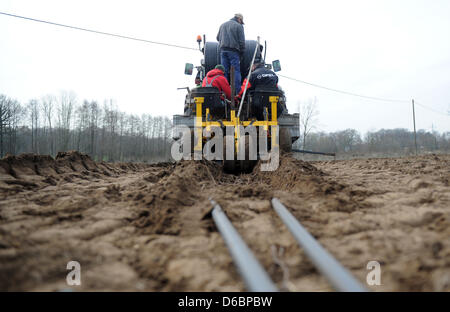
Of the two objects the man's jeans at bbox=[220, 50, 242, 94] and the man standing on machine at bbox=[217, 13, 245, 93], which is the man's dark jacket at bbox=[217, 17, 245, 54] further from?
the man's jeans at bbox=[220, 50, 242, 94]

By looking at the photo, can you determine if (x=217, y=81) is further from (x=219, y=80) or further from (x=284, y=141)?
(x=284, y=141)

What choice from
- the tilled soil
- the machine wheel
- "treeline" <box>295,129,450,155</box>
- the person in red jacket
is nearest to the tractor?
the machine wheel

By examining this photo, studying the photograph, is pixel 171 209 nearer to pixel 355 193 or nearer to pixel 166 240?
pixel 166 240

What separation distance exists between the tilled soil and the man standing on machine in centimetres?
349

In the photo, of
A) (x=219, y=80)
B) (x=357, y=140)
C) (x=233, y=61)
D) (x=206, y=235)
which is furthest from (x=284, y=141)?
(x=357, y=140)

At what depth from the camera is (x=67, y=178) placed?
13.3 feet

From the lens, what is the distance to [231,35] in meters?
5.23

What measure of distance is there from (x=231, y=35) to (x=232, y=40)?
11 centimetres

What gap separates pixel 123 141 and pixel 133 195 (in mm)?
38783

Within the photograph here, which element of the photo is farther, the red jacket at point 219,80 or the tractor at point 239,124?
the red jacket at point 219,80

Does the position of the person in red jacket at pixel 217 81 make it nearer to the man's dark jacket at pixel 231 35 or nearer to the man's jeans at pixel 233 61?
the man's jeans at pixel 233 61

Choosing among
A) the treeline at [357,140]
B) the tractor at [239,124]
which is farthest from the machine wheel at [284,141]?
the treeline at [357,140]

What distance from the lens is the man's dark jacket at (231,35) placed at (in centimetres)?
523

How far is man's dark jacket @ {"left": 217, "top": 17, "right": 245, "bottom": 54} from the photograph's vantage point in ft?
17.2
